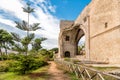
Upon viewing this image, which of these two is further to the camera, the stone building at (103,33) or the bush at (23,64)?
the stone building at (103,33)

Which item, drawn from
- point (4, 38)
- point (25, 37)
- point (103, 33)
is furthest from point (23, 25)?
point (4, 38)

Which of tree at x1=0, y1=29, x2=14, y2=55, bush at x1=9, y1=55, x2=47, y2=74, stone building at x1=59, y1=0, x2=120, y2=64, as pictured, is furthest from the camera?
tree at x1=0, y1=29, x2=14, y2=55

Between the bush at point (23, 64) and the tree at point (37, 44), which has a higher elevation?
the tree at point (37, 44)

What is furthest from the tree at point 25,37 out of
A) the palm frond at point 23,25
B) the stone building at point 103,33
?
the stone building at point 103,33

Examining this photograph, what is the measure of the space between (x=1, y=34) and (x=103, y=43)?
34.2m

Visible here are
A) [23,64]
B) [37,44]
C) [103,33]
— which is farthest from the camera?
[103,33]

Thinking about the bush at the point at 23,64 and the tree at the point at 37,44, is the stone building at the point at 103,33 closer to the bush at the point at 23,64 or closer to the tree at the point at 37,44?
the tree at the point at 37,44

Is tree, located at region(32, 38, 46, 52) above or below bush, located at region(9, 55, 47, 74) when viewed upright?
above

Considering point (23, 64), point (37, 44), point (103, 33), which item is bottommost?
point (23, 64)

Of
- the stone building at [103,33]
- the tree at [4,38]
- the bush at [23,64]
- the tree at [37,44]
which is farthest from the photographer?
the tree at [4,38]

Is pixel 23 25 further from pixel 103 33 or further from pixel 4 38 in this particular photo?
pixel 4 38

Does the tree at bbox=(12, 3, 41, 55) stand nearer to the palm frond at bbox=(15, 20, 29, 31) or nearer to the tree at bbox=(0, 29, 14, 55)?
the palm frond at bbox=(15, 20, 29, 31)

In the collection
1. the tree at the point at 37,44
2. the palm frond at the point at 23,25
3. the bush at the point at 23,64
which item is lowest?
the bush at the point at 23,64

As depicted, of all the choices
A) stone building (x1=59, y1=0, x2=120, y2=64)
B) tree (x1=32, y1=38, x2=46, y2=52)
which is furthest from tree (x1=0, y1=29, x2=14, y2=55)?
Result: tree (x1=32, y1=38, x2=46, y2=52)
